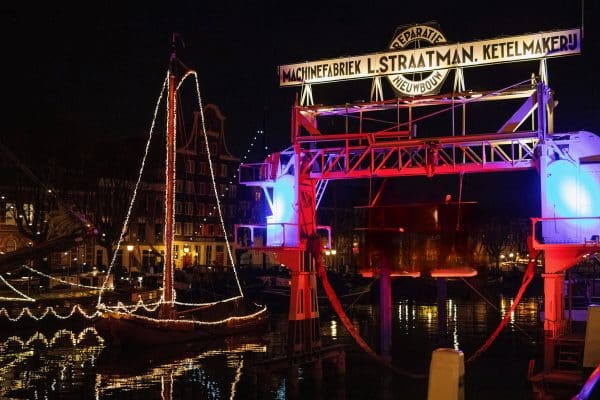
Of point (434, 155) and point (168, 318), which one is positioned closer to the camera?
point (434, 155)

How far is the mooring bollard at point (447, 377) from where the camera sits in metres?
10.1

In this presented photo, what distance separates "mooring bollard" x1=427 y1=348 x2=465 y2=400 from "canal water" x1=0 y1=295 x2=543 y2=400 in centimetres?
1029

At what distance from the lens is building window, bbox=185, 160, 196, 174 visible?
249ft

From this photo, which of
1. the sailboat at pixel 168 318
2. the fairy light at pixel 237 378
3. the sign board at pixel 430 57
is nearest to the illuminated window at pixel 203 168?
the sailboat at pixel 168 318

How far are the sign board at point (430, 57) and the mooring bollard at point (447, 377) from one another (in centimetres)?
1360

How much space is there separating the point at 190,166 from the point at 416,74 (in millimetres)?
55096

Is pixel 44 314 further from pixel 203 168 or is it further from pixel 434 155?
pixel 203 168

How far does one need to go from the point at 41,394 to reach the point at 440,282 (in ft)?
38.6

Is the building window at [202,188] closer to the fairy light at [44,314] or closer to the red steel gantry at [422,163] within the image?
the fairy light at [44,314]

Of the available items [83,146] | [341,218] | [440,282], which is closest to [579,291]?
[440,282]

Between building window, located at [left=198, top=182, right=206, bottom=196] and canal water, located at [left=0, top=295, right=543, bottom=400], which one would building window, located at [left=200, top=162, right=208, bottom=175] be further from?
canal water, located at [left=0, top=295, right=543, bottom=400]

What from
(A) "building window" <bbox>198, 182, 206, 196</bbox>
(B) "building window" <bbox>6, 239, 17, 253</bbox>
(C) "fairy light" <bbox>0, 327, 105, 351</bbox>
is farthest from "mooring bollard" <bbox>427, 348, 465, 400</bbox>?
(A) "building window" <bbox>198, 182, 206, 196</bbox>

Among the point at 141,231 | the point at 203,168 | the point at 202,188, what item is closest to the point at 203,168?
the point at 203,168

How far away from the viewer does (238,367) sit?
2683 cm
